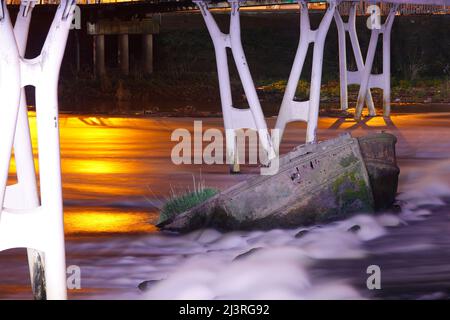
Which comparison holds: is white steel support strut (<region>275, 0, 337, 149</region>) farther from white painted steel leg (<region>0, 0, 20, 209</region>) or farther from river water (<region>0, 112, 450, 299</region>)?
white painted steel leg (<region>0, 0, 20, 209</region>)

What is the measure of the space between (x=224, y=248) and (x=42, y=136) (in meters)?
4.31

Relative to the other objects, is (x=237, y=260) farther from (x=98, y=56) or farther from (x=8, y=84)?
(x=98, y=56)

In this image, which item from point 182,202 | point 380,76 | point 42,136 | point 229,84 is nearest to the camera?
point 42,136

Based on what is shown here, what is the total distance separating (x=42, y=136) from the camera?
7227mm

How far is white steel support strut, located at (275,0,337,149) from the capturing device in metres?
16.0

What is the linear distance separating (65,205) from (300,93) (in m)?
24.5

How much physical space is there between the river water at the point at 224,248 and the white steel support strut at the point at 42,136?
1.77 metres

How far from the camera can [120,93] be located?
3625cm

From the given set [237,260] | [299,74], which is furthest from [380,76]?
[237,260]

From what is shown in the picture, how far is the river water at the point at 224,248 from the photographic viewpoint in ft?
30.9

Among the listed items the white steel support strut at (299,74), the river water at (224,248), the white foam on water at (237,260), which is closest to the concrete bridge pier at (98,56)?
the river water at (224,248)

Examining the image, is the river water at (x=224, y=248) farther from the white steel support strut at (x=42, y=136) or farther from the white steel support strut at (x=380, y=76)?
the white steel support strut at (x=380, y=76)

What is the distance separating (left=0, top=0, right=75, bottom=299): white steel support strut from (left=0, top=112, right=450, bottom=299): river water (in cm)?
177
